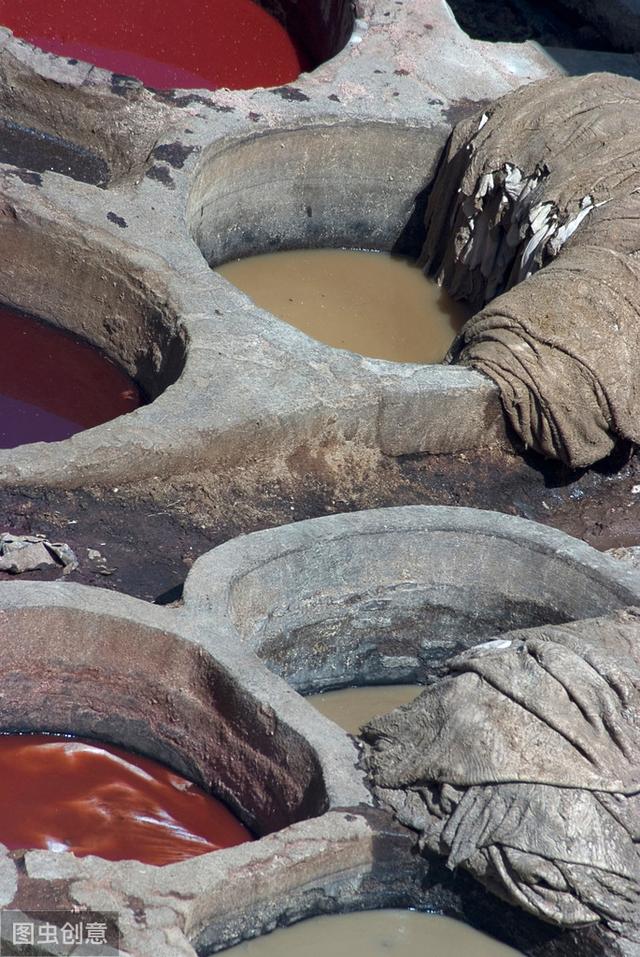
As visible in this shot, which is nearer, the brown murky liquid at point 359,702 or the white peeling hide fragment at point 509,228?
the brown murky liquid at point 359,702

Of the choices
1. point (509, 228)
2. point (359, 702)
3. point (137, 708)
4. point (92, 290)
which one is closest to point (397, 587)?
point (359, 702)

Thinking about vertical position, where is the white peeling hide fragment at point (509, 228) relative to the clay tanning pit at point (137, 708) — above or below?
above

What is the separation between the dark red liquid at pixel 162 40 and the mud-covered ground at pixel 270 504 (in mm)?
4703

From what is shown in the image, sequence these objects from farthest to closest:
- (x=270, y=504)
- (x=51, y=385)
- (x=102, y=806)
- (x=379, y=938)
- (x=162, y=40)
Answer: (x=162, y=40) → (x=51, y=385) → (x=270, y=504) → (x=102, y=806) → (x=379, y=938)

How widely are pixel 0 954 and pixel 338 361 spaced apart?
3553mm

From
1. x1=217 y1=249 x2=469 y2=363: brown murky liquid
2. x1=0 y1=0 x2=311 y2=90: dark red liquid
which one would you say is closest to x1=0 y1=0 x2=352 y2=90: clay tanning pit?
x1=0 y1=0 x2=311 y2=90: dark red liquid

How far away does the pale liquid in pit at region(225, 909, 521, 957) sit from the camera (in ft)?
14.5

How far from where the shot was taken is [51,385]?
7250 mm

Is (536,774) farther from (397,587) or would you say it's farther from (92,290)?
(92,290)

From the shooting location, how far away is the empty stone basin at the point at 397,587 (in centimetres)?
535

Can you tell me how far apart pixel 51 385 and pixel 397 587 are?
252 centimetres

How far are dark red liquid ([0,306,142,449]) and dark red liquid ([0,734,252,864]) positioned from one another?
6.92 ft

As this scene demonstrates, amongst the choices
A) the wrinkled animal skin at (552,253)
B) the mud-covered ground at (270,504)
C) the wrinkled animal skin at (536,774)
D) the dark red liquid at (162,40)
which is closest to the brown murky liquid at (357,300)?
the wrinkled animal skin at (552,253)

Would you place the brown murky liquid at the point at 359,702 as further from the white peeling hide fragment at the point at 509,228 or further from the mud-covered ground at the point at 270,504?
the white peeling hide fragment at the point at 509,228
